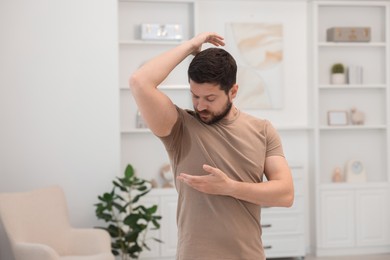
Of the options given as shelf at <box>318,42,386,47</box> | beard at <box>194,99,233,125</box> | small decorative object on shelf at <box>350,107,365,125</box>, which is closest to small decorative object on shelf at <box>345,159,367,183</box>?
small decorative object on shelf at <box>350,107,365,125</box>

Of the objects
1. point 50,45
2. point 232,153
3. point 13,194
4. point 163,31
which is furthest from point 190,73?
point 163,31

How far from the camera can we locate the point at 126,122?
21.6ft

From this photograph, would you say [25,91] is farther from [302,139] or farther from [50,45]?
[302,139]

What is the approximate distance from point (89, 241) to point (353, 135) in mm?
3333

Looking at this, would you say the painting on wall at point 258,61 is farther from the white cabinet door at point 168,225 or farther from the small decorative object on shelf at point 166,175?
the white cabinet door at point 168,225

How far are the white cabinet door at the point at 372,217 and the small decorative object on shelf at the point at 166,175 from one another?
1.97 m

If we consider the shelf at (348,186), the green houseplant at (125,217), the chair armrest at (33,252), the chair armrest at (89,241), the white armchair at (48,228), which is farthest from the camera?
the shelf at (348,186)

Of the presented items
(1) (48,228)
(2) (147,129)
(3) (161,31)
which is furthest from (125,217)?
(3) (161,31)

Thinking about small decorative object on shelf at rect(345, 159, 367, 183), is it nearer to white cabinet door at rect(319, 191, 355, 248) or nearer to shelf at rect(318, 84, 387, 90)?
white cabinet door at rect(319, 191, 355, 248)

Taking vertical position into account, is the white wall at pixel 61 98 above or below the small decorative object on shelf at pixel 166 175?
above

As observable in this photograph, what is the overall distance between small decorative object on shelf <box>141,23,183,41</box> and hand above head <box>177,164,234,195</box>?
186 inches

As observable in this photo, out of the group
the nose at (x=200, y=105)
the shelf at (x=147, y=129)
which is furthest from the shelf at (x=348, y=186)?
the nose at (x=200, y=105)

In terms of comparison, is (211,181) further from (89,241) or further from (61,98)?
(61,98)

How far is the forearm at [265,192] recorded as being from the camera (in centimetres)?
188
